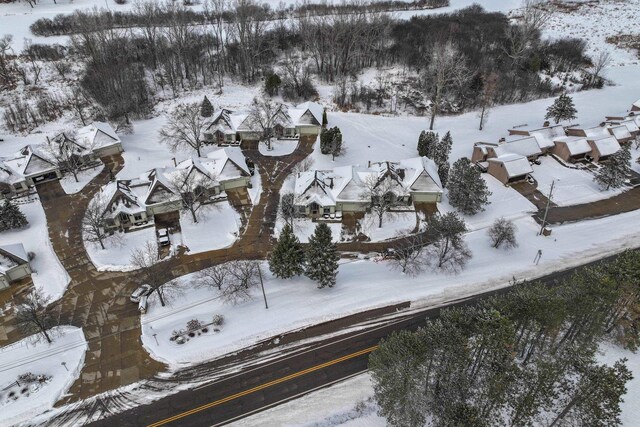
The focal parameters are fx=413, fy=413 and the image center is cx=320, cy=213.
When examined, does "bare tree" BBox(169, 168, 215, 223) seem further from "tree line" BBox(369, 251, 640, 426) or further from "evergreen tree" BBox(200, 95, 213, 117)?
"tree line" BBox(369, 251, 640, 426)

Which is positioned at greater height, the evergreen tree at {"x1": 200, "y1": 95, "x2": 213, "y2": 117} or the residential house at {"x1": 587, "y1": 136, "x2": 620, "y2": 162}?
the evergreen tree at {"x1": 200, "y1": 95, "x2": 213, "y2": 117}

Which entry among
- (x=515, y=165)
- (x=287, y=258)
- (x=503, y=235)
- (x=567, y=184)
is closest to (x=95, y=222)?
(x=287, y=258)

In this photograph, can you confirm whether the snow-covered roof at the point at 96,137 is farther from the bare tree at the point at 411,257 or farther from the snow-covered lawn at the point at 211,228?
the bare tree at the point at 411,257

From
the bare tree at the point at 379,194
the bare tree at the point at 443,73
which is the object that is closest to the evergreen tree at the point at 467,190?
the bare tree at the point at 379,194

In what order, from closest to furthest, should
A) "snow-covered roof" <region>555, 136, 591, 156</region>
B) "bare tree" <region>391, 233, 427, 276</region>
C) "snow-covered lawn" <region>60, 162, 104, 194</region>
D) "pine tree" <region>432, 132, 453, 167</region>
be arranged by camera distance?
"bare tree" <region>391, 233, 427, 276</region>
"snow-covered lawn" <region>60, 162, 104, 194</region>
"pine tree" <region>432, 132, 453, 167</region>
"snow-covered roof" <region>555, 136, 591, 156</region>

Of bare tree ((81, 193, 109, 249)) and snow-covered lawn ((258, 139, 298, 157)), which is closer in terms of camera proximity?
bare tree ((81, 193, 109, 249))

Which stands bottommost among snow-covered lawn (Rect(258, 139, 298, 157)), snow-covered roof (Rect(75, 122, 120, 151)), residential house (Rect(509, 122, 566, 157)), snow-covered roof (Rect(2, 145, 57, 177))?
snow-covered lawn (Rect(258, 139, 298, 157))

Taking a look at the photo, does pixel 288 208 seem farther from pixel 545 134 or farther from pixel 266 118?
pixel 545 134

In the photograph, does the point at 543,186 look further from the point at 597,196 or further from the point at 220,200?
the point at 220,200

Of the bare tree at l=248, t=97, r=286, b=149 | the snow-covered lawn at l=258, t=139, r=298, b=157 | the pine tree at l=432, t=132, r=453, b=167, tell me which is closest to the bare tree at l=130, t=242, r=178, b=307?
the snow-covered lawn at l=258, t=139, r=298, b=157
